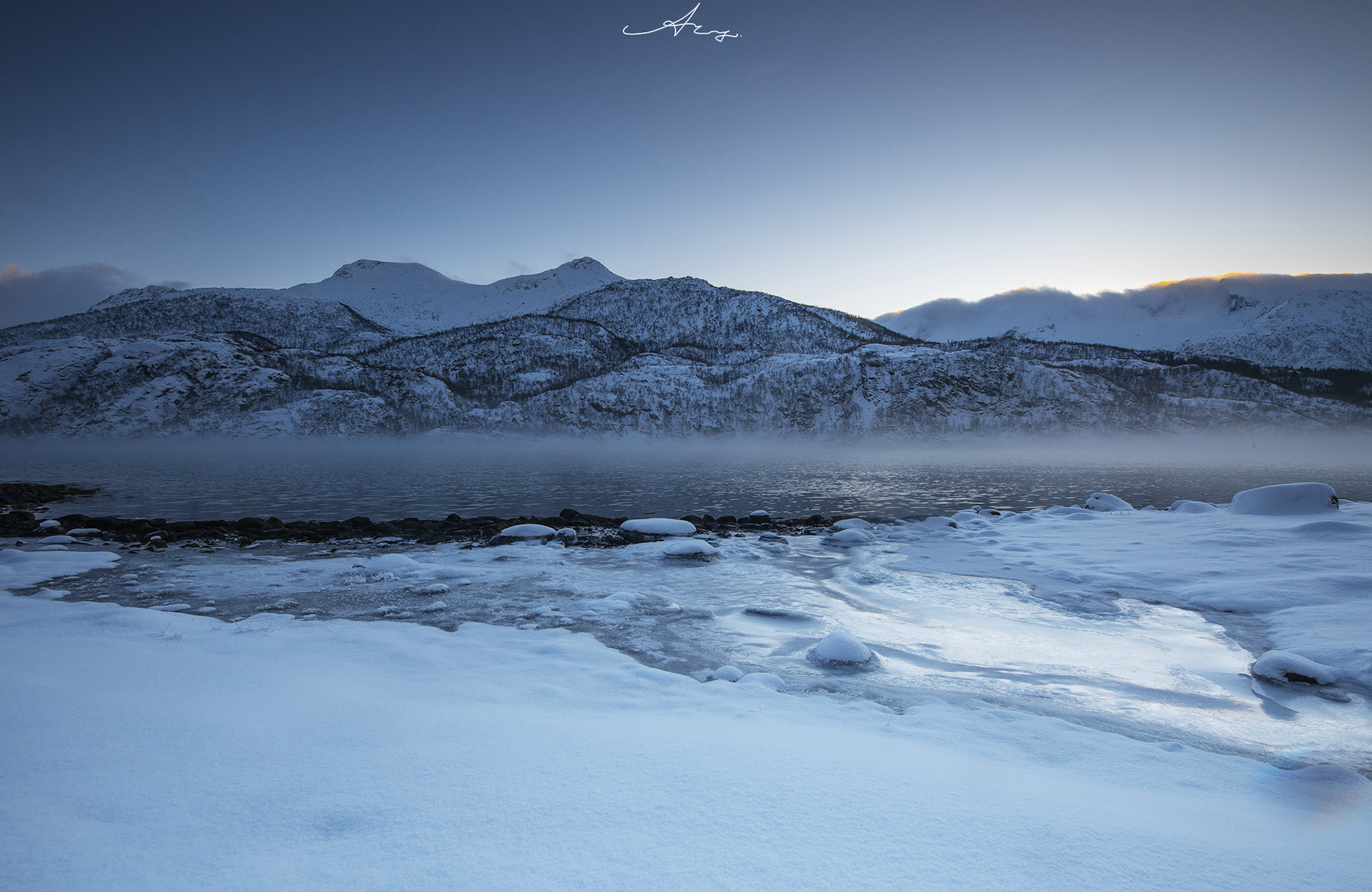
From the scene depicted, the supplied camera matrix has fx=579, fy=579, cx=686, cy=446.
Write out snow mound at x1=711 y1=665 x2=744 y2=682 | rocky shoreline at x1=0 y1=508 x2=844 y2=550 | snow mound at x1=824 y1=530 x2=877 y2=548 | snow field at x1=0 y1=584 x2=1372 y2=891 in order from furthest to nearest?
snow mound at x1=824 y1=530 x2=877 y2=548 < rocky shoreline at x1=0 y1=508 x2=844 y2=550 < snow mound at x1=711 y1=665 x2=744 y2=682 < snow field at x1=0 y1=584 x2=1372 y2=891

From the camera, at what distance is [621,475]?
45.8m

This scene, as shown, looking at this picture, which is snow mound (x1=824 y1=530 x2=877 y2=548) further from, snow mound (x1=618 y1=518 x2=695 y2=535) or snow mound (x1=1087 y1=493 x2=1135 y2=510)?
snow mound (x1=1087 y1=493 x2=1135 y2=510)

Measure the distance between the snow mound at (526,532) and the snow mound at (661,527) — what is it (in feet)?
8.33

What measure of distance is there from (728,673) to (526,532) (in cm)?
1201

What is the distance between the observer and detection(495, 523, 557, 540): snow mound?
1717cm

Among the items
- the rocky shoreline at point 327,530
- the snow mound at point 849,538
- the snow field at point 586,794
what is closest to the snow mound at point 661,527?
the rocky shoreline at point 327,530

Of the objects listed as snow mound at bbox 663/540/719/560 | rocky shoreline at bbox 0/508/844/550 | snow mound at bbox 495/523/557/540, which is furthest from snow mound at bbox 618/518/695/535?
snow mound at bbox 663/540/719/560

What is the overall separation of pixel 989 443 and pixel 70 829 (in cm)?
14045

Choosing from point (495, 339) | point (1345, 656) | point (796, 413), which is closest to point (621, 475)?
point (1345, 656)

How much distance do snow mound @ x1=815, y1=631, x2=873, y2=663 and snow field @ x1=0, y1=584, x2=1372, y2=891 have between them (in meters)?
1.77

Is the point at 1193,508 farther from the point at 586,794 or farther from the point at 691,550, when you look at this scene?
the point at 586,794

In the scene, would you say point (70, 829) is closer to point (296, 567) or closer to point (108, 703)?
point (108, 703)

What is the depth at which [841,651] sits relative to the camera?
23.7ft

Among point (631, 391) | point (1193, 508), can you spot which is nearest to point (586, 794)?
point (1193, 508)
